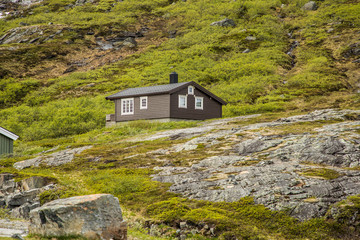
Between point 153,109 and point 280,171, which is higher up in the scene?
point 153,109

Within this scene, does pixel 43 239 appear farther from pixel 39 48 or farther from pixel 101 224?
pixel 39 48

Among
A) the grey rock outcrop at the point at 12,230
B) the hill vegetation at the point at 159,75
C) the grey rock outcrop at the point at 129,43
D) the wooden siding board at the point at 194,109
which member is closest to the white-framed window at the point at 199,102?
the wooden siding board at the point at 194,109

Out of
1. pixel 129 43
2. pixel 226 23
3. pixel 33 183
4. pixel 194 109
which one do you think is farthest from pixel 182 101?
pixel 129 43

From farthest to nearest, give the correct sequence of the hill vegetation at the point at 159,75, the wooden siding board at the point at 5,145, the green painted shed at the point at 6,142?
the wooden siding board at the point at 5,145 < the green painted shed at the point at 6,142 < the hill vegetation at the point at 159,75

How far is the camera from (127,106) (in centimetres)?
4831

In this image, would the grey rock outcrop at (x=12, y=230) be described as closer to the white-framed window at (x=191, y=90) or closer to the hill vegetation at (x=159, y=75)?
the hill vegetation at (x=159, y=75)

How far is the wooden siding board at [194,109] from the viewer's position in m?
45.4

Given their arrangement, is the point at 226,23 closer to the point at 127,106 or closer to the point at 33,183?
the point at 127,106

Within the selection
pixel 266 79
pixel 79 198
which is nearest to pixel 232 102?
pixel 266 79

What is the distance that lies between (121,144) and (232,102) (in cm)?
2928

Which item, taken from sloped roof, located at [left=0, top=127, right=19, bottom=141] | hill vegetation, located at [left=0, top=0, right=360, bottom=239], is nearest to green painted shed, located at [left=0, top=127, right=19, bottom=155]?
sloped roof, located at [left=0, top=127, right=19, bottom=141]

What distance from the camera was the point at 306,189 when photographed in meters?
15.1

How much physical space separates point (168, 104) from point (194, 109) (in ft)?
13.0

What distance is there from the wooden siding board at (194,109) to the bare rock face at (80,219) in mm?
34426
